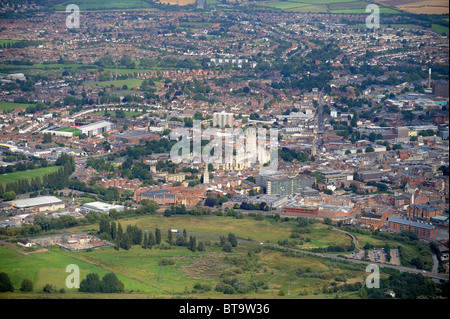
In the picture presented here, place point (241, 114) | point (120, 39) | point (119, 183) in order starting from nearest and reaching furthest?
point (119, 183) → point (241, 114) → point (120, 39)

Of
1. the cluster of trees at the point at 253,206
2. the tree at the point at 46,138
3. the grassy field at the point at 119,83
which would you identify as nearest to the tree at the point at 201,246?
the cluster of trees at the point at 253,206

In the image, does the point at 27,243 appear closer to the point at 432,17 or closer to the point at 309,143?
the point at 309,143

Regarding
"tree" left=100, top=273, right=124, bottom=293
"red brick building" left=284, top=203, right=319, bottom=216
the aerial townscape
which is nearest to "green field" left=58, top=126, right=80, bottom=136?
the aerial townscape

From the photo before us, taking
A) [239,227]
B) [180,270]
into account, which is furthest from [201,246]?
[239,227]

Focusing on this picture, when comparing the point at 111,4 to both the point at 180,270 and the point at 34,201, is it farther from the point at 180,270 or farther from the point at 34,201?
the point at 180,270

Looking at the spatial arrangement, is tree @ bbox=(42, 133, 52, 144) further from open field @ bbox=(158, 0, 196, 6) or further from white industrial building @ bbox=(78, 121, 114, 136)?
open field @ bbox=(158, 0, 196, 6)
